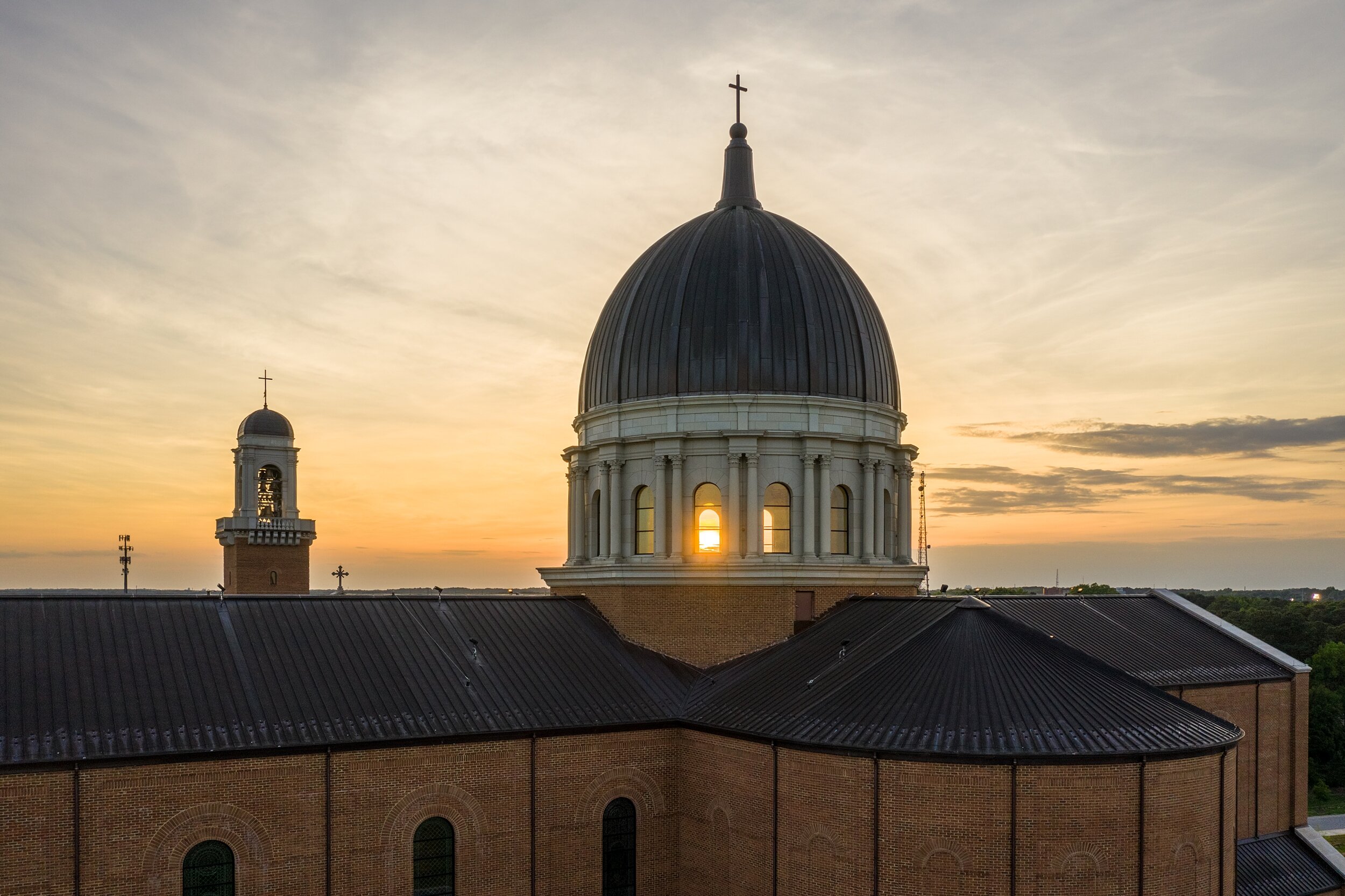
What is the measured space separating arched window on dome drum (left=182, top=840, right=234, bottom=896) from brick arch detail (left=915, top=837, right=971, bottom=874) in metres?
15.3

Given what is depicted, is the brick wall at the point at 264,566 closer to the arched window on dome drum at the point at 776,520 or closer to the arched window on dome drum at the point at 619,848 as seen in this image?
the arched window on dome drum at the point at 776,520

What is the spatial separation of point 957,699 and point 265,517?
49250mm

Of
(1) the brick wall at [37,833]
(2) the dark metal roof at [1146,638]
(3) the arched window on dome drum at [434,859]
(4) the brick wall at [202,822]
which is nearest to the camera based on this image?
(1) the brick wall at [37,833]

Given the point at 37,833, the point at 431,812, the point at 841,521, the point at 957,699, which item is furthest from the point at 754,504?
the point at 37,833

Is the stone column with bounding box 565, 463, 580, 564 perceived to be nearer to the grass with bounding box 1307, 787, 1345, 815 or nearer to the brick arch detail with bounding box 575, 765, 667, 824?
the brick arch detail with bounding box 575, 765, 667, 824

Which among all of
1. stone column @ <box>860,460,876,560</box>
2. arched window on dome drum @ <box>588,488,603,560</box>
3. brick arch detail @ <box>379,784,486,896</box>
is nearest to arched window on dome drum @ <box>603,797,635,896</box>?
brick arch detail @ <box>379,784,486,896</box>

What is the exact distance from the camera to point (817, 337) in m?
34.8

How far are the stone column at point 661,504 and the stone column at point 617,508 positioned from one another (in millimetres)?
1430

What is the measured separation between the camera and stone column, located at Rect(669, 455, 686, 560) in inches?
1347

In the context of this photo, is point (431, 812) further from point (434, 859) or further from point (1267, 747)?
point (1267, 747)

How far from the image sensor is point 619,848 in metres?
29.5

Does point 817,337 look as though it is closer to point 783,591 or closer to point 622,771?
point 783,591

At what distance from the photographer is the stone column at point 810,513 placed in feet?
111

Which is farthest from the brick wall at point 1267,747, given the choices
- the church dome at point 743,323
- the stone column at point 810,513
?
the church dome at point 743,323
